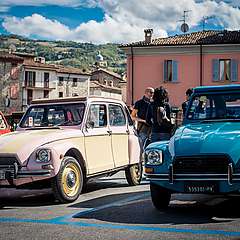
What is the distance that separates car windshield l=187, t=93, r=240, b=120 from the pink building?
35661 mm

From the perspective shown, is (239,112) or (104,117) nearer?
(239,112)

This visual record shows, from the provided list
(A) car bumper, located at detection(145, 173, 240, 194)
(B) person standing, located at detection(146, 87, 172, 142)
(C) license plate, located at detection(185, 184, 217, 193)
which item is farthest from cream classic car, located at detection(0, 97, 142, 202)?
(C) license plate, located at detection(185, 184, 217, 193)

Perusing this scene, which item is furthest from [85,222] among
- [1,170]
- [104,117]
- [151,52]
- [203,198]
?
[151,52]

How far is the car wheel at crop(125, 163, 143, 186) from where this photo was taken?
10.3 metres

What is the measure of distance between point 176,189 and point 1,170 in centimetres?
263

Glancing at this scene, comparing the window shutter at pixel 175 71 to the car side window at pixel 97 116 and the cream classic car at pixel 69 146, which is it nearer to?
the cream classic car at pixel 69 146

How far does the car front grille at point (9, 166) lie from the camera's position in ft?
25.7

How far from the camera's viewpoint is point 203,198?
8547 millimetres

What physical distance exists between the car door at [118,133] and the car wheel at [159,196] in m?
2.31

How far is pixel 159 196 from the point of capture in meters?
7.41

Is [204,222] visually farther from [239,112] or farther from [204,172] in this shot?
[239,112]

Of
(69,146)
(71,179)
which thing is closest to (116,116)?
(69,146)

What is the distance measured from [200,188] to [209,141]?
0.60 metres

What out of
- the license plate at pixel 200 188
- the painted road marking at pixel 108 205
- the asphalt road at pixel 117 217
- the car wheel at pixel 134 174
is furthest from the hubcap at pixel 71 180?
the license plate at pixel 200 188
